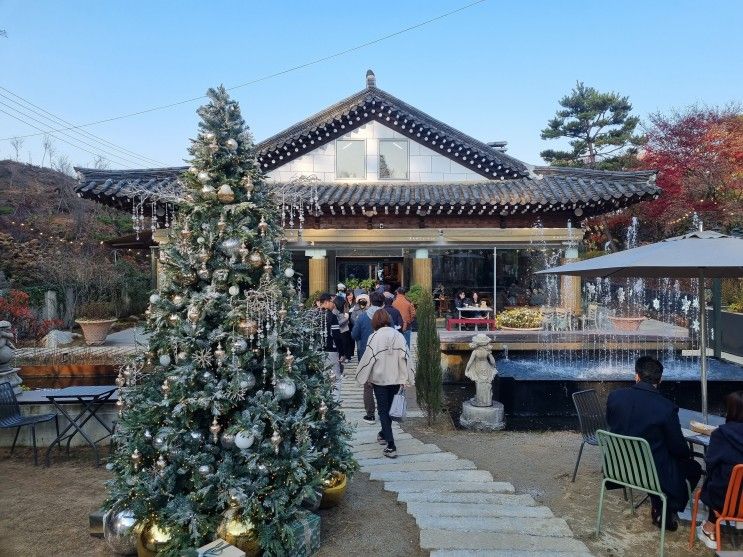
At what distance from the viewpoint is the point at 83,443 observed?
6.36 metres

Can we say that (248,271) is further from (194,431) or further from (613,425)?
(613,425)

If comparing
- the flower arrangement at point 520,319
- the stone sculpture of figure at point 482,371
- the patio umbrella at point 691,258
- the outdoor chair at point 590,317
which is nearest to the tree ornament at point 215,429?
the patio umbrella at point 691,258

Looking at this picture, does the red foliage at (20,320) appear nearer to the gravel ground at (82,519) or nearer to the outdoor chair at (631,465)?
the gravel ground at (82,519)

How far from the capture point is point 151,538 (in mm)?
3330

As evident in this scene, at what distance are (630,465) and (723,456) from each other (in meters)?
0.58

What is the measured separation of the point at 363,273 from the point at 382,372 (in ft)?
35.0

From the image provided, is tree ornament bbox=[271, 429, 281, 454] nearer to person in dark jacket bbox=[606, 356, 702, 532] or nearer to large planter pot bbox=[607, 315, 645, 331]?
person in dark jacket bbox=[606, 356, 702, 532]

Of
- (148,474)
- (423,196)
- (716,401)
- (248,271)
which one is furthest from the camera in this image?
(423,196)

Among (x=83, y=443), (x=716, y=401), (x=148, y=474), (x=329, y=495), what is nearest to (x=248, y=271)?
(x=148, y=474)

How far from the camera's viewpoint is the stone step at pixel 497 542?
11.4 feet

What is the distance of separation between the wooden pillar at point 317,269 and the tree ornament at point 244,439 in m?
11.7

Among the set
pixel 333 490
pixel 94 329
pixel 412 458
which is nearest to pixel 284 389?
pixel 333 490

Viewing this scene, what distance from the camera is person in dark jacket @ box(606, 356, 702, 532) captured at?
362 cm

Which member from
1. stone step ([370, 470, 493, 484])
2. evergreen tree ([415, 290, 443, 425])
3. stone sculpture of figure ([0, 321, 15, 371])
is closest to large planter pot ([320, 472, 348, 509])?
stone step ([370, 470, 493, 484])
